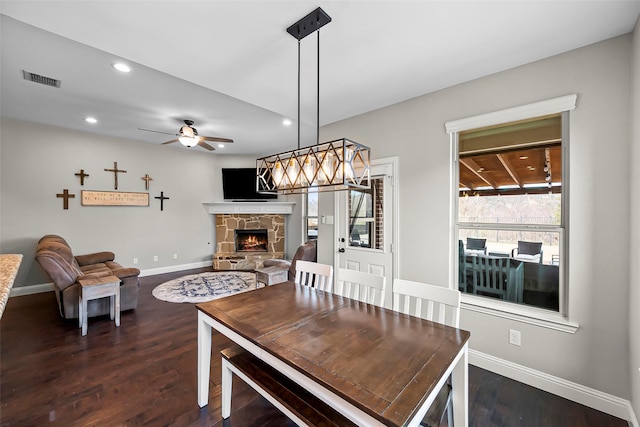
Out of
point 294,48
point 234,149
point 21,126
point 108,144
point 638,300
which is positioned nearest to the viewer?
point 638,300

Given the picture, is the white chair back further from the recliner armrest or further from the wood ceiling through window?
the recliner armrest

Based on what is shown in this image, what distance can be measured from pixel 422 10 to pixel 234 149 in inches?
211

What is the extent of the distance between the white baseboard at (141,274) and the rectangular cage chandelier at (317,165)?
461 centimetres

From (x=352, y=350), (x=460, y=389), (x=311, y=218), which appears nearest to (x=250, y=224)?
(x=311, y=218)

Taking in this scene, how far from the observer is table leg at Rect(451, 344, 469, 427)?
1.37 metres

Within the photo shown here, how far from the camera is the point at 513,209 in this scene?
2.40 metres

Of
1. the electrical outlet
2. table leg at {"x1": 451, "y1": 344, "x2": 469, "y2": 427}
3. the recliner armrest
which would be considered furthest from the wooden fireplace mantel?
table leg at {"x1": 451, "y1": 344, "x2": 469, "y2": 427}

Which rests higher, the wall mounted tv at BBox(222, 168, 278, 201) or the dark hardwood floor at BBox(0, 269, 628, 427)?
the wall mounted tv at BBox(222, 168, 278, 201)

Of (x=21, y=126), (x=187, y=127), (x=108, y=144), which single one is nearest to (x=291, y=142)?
(x=187, y=127)

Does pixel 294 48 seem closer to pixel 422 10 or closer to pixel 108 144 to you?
pixel 422 10

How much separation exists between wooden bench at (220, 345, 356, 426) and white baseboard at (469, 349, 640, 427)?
1838 mm

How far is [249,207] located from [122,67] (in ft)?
14.1

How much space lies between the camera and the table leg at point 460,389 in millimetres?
1366

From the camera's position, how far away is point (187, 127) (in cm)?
397
